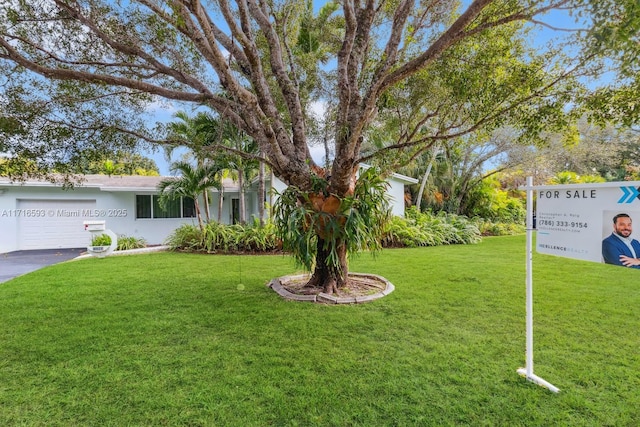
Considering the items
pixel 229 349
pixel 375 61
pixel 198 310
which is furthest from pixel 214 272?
pixel 375 61

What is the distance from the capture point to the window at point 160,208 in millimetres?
15055

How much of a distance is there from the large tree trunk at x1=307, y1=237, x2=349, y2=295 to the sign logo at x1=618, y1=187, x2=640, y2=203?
3.99 m

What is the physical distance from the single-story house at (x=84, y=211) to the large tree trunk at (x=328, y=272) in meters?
6.94

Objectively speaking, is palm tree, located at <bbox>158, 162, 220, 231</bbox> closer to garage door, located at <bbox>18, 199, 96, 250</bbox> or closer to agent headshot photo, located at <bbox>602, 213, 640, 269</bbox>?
garage door, located at <bbox>18, 199, 96, 250</bbox>

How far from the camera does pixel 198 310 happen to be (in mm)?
5297

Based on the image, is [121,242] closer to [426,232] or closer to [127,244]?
[127,244]

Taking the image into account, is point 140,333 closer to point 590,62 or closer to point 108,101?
point 108,101

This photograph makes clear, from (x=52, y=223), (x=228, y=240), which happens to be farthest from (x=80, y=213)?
(x=228, y=240)

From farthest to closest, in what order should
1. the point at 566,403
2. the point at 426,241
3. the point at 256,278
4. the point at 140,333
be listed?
the point at 426,241 → the point at 256,278 → the point at 140,333 → the point at 566,403

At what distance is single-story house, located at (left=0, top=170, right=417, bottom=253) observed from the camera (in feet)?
43.5

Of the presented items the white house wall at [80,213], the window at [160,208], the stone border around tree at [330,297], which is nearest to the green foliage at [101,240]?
the white house wall at [80,213]

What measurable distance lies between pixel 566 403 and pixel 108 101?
7567mm

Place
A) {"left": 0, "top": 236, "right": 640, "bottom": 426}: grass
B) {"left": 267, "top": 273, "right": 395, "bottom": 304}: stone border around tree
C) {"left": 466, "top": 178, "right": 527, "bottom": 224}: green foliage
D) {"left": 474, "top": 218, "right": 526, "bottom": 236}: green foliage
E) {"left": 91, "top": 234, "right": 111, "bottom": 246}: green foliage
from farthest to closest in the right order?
{"left": 466, "top": 178, "right": 527, "bottom": 224}: green foliage
{"left": 474, "top": 218, "right": 526, "bottom": 236}: green foliage
{"left": 91, "top": 234, "right": 111, "bottom": 246}: green foliage
{"left": 267, "top": 273, "right": 395, "bottom": 304}: stone border around tree
{"left": 0, "top": 236, "right": 640, "bottom": 426}: grass

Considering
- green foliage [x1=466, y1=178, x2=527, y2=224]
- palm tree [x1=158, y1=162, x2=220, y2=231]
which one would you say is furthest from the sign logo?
green foliage [x1=466, y1=178, x2=527, y2=224]
